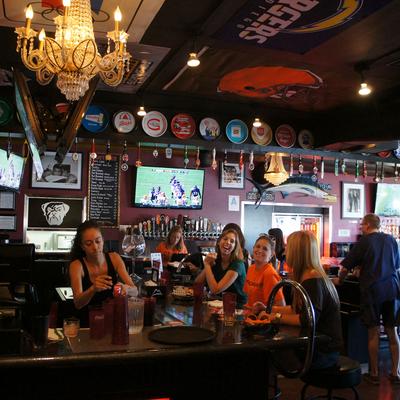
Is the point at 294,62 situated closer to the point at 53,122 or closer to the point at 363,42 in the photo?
the point at 363,42

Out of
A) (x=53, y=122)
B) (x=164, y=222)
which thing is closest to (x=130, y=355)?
(x=53, y=122)

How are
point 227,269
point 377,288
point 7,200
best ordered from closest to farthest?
point 227,269 → point 377,288 → point 7,200

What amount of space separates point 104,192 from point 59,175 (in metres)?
0.80

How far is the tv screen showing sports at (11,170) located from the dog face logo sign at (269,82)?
2842mm

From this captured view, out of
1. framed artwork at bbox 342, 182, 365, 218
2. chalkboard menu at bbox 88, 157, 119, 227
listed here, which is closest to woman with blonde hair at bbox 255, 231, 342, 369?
chalkboard menu at bbox 88, 157, 119, 227

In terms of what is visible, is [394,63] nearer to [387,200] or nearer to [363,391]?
[363,391]

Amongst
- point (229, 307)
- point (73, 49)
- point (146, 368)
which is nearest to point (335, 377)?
point (229, 307)

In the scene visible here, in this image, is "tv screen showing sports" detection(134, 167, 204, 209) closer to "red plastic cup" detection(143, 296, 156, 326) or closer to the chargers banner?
the chargers banner

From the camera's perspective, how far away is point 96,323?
2.13m

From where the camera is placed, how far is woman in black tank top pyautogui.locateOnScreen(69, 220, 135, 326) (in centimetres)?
303

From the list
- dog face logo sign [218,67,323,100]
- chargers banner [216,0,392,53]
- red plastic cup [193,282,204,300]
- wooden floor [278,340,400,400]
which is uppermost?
dog face logo sign [218,67,323,100]

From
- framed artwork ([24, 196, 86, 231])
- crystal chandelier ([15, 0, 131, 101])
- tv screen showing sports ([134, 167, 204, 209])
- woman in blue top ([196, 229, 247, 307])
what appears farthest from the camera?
tv screen showing sports ([134, 167, 204, 209])

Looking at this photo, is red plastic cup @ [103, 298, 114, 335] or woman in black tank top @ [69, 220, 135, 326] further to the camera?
woman in black tank top @ [69, 220, 135, 326]

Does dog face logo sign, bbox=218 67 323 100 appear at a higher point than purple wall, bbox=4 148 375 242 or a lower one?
higher
